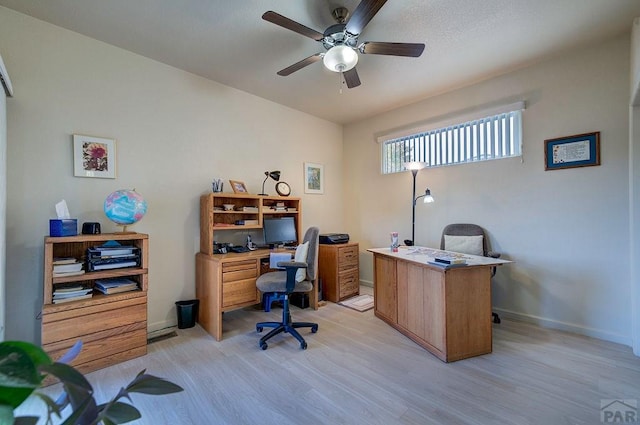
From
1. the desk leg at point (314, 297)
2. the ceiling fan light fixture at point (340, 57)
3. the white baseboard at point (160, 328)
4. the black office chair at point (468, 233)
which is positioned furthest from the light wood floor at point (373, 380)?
the ceiling fan light fixture at point (340, 57)

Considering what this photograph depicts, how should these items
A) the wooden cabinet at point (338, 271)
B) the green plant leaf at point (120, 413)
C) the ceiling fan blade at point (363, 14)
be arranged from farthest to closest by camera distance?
1. the wooden cabinet at point (338, 271)
2. the ceiling fan blade at point (363, 14)
3. the green plant leaf at point (120, 413)

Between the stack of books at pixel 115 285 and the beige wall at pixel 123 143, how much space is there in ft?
1.18

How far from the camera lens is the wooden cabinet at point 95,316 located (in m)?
2.06

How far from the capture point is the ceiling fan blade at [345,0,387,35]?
1703 mm

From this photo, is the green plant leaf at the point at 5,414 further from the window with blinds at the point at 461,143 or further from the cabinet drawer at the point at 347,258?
the window with blinds at the point at 461,143

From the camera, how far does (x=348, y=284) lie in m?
3.87

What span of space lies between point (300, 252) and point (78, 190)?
2.05 metres

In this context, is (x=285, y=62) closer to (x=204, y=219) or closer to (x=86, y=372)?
(x=204, y=219)

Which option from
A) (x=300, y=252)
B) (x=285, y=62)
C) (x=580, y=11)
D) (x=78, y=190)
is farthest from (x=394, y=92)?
(x=78, y=190)

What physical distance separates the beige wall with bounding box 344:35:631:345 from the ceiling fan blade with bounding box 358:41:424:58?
66.3 inches

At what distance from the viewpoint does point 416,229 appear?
12.9ft

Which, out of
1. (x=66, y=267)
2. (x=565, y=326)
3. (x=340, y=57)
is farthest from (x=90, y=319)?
(x=565, y=326)

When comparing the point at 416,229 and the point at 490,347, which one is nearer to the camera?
the point at 490,347

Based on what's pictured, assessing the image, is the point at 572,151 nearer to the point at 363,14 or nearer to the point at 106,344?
the point at 363,14
